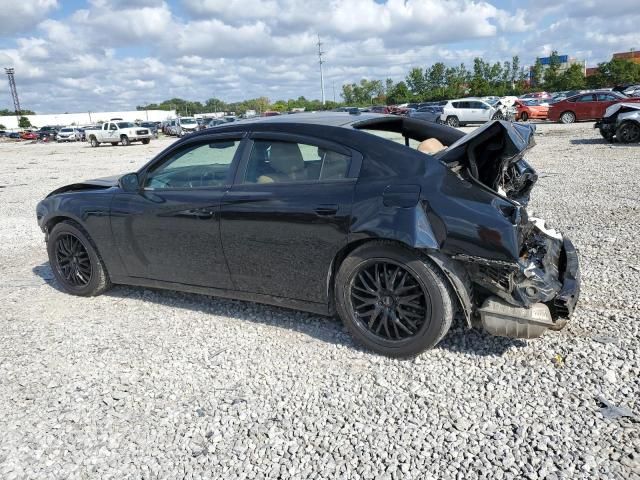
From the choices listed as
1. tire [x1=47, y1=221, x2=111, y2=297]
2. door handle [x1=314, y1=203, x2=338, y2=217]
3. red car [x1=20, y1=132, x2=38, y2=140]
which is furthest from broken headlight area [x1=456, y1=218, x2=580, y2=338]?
red car [x1=20, y1=132, x2=38, y2=140]

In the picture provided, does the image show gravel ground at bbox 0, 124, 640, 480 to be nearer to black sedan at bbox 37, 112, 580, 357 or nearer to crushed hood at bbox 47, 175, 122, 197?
black sedan at bbox 37, 112, 580, 357

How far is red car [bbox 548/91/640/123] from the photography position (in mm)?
25469

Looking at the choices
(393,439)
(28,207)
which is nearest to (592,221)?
(393,439)

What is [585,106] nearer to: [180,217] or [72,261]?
[180,217]

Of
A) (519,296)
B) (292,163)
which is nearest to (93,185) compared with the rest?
(292,163)

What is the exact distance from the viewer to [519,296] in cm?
312

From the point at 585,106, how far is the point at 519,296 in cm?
2688

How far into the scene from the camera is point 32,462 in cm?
267

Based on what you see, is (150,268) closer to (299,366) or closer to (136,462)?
(299,366)

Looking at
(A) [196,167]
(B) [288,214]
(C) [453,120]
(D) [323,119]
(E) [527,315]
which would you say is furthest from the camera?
(C) [453,120]

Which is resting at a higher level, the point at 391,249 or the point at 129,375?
the point at 391,249

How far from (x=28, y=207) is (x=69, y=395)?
29.4ft

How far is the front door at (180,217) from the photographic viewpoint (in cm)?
396

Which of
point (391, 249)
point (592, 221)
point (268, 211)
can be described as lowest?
point (592, 221)
